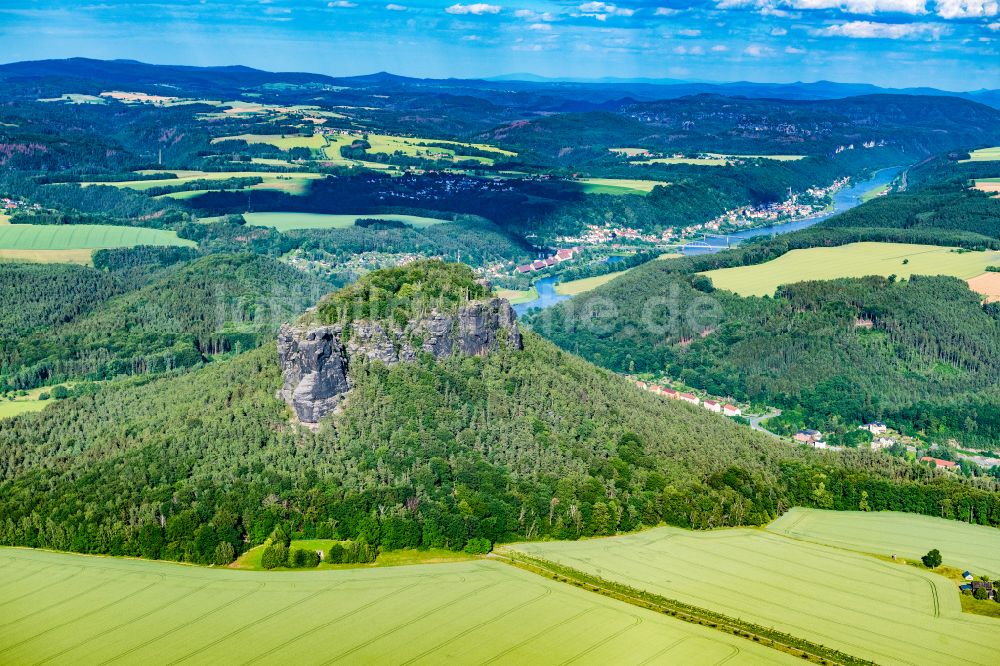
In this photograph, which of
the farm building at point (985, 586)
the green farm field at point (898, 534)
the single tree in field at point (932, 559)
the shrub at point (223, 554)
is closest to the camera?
the farm building at point (985, 586)

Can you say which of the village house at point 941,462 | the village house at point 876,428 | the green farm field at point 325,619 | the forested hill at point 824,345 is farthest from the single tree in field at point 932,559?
the village house at point 876,428

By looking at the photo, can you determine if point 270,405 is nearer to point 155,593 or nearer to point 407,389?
point 407,389

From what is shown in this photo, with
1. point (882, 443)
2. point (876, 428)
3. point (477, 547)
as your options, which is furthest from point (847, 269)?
point (477, 547)

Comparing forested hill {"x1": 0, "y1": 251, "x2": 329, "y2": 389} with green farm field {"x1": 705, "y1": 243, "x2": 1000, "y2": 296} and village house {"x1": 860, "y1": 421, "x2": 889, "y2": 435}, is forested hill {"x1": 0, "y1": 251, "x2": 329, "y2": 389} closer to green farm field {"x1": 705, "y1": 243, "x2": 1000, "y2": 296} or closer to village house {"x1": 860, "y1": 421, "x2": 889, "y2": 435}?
green farm field {"x1": 705, "y1": 243, "x2": 1000, "y2": 296}

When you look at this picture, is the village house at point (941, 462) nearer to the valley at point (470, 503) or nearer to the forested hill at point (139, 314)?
the valley at point (470, 503)

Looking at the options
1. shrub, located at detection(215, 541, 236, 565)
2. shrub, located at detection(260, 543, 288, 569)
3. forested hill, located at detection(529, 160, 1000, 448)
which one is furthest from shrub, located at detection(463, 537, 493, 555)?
forested hill, located at detection(529, 160, 1000, 448)
